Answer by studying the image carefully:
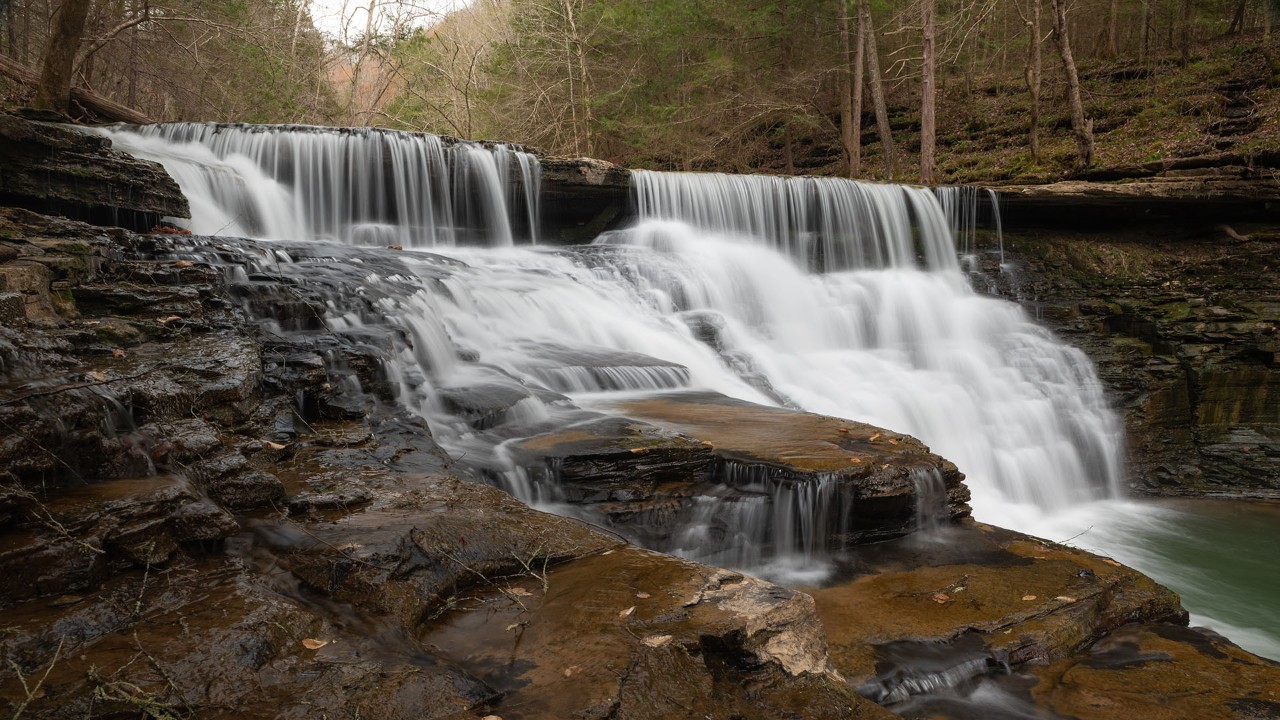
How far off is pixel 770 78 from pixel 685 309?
1075 cm

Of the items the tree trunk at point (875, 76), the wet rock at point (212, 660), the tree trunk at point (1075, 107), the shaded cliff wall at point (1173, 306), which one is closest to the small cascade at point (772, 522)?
the wet rock at point (212, 660)

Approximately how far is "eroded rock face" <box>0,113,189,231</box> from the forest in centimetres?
626

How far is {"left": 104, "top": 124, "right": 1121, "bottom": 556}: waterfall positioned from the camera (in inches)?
241

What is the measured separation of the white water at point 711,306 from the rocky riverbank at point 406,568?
3.92ft

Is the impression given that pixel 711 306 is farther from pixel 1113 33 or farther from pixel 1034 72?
pixel 1113 33

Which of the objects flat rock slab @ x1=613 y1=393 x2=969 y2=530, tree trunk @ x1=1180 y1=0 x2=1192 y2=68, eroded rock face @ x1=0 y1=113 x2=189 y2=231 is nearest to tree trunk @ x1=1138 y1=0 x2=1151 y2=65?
tree trunk @ x1=1180 y1=0 x2=1192 y2=68

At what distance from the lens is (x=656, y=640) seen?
2416 mm

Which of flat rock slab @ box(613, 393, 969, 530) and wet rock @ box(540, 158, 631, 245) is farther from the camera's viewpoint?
wet rock @ box(540, 158, 631, 245)

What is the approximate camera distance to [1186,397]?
10750 mm

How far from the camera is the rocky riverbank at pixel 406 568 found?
7.09 feet

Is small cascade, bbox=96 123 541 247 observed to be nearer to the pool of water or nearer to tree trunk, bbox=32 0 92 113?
tree trunk, bbox=32 0 92 113

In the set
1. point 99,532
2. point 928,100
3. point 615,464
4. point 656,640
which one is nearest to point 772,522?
point 615,464

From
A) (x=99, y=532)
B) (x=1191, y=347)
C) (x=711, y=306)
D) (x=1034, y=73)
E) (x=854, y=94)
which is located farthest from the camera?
(x=854, y=94)

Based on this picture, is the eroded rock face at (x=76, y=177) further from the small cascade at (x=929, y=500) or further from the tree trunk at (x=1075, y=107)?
the tree trunk at (x=1075, y=107)
